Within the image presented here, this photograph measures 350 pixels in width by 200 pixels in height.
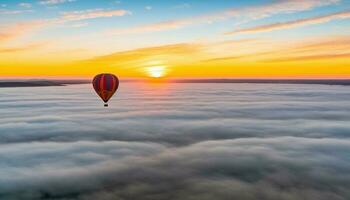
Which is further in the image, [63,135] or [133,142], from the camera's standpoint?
[63,135]

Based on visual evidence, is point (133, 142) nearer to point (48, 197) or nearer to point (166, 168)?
point (166, 168)

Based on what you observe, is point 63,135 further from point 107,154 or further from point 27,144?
point 107,154

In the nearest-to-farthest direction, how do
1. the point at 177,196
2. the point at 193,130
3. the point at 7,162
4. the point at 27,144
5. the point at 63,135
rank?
the point at 177,196, the point at 7,162, the point at 27,144, the point at 63,135, the point at 193,130

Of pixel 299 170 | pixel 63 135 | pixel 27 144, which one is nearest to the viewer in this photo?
pixel 299 170

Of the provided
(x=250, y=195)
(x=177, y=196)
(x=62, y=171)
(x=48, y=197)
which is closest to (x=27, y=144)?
(x=62, y=171)

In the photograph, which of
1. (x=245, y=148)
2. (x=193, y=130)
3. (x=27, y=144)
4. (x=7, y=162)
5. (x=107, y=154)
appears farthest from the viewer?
(x=193, y=130)

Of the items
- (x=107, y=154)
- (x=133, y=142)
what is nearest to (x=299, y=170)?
(x=107, y=154)

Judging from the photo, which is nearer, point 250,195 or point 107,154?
point 250,195

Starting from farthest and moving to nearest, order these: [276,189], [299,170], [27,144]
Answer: [27,144]
[299,170]
[276,189]
